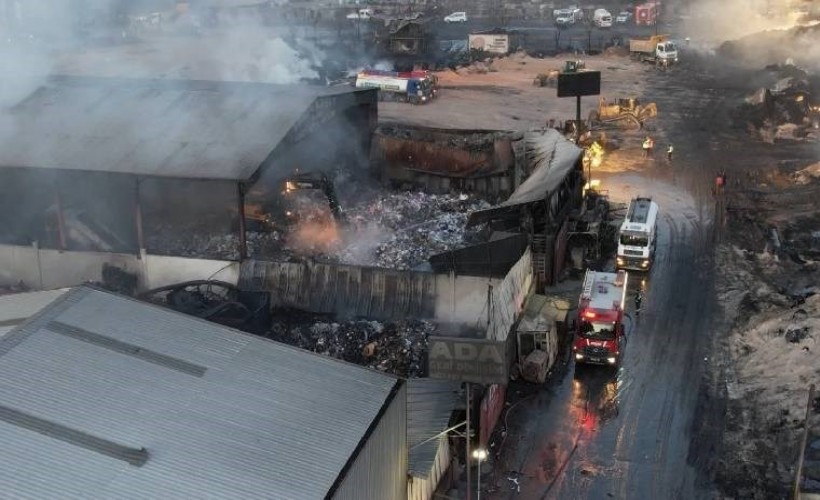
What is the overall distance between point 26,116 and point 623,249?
694 inches

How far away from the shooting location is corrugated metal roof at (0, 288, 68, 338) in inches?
573

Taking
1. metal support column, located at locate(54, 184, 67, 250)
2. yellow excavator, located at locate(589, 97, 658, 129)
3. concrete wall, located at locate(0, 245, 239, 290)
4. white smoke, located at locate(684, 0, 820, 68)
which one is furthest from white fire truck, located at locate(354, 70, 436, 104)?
white smoke, located at locate(684, 0, 820, 68)

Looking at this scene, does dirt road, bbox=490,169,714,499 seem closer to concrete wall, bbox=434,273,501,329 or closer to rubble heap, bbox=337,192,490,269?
concrete wall, bbox=434,273,501,329

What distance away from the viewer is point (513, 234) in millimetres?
21031

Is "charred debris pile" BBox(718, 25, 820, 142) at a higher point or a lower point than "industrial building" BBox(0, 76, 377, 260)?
lower

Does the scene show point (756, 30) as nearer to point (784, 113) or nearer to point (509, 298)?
point (784, 113)

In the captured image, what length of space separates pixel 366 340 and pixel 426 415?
15.6ft

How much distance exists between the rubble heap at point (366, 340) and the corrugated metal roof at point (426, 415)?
2.47m

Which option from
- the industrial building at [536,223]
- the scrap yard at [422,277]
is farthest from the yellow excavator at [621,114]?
the industrial building at [536,223]

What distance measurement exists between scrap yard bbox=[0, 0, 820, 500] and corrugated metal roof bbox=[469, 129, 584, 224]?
0.12 meters

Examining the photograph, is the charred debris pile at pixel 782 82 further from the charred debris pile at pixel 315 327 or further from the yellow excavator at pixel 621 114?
the charred debris pile at pixel 315 327

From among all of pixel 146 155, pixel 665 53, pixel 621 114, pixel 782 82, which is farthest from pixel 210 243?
pixel 665 53

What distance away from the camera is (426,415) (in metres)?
14.7

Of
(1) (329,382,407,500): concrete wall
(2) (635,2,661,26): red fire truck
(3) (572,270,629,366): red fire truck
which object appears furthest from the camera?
(2) (635,2,661,26): red fire truck
